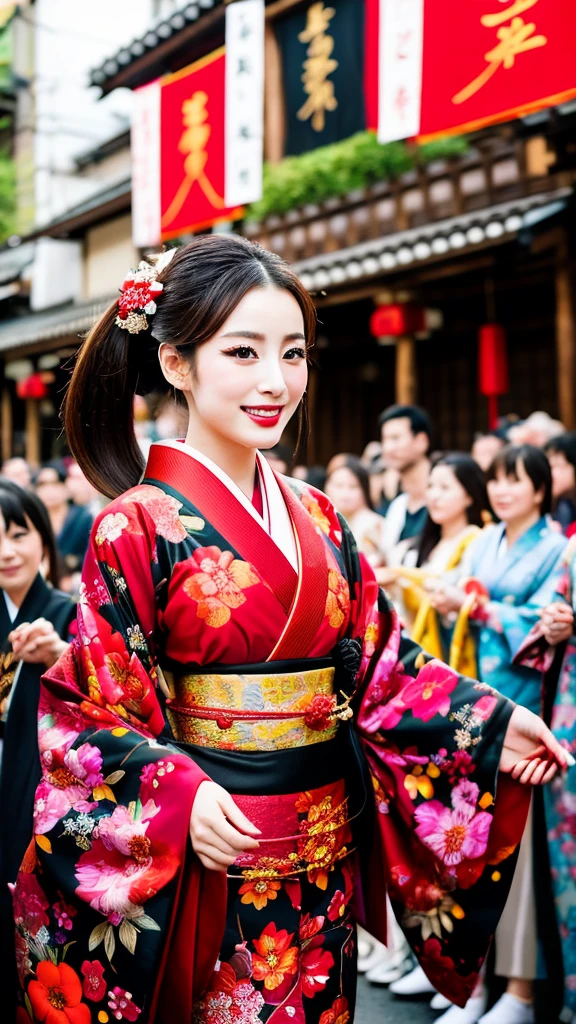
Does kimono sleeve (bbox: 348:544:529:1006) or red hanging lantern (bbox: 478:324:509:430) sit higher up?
red hanging lantern (bbox: 478:324:509:430)

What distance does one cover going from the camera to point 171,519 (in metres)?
2.23

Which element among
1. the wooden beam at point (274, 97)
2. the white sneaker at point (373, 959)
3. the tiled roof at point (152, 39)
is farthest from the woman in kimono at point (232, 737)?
the tiled roof at point (152, 39)

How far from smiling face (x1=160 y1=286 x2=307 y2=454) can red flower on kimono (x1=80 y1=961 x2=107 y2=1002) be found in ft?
3.77

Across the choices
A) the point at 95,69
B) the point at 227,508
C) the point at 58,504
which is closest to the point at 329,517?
the point at 227,508

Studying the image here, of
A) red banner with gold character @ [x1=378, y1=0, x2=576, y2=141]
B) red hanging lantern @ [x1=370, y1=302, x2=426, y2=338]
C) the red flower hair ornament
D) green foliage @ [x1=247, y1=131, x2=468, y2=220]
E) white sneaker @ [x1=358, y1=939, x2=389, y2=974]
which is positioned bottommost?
white sneaker @ [x1=358, y1=939, x2=389, y2=974]

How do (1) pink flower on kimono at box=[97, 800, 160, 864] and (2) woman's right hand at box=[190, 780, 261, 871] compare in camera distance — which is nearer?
(2) woman's right hand at box=[190, 780, 261, 871]

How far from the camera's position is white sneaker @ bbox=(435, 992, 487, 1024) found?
3.90 metres

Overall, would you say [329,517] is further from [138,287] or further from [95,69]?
[95,69]

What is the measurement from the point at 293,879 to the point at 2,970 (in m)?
0.77

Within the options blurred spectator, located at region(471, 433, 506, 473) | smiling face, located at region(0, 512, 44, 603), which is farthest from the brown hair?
blurred spectator, located at region(471, 433, 506, 473)

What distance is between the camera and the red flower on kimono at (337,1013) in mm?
2256

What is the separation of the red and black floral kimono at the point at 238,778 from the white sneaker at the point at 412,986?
192 centimetres

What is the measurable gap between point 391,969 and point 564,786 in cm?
132

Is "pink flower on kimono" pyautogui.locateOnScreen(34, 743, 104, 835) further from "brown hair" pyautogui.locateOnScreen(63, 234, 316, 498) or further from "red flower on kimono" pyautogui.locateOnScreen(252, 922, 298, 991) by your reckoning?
"brown hair" pyautogui.locateOnScreen(63, 234, 316, 498)
